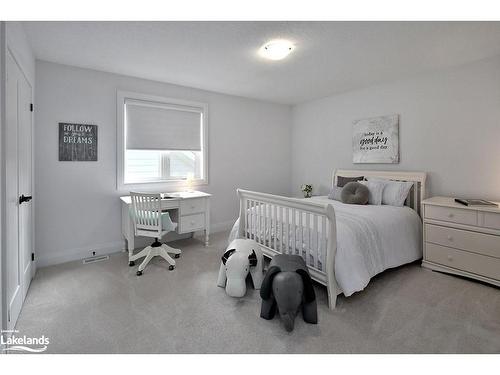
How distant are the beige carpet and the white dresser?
139mm

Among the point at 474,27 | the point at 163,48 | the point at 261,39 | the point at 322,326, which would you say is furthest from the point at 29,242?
the point at 474,27

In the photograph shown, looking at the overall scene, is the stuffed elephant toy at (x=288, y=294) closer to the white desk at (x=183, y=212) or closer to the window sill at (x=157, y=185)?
the white desk at (x=183, y=212)

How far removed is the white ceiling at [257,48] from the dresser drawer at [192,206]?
1.65 meters

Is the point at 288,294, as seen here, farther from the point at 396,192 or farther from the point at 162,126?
the point at 162,126

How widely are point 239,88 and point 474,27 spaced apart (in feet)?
9.01

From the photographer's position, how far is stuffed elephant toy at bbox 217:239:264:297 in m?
2.19

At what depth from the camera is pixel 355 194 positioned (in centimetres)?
333

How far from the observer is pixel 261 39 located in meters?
2.38

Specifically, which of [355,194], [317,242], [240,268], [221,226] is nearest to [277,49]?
[317,242]

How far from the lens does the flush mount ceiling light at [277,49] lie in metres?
2.44

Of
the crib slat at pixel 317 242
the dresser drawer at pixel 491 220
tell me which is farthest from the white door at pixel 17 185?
the dresser drawer at pixel 491 220

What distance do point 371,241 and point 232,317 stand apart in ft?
4.82

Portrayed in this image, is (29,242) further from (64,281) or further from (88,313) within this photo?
(88,313)
